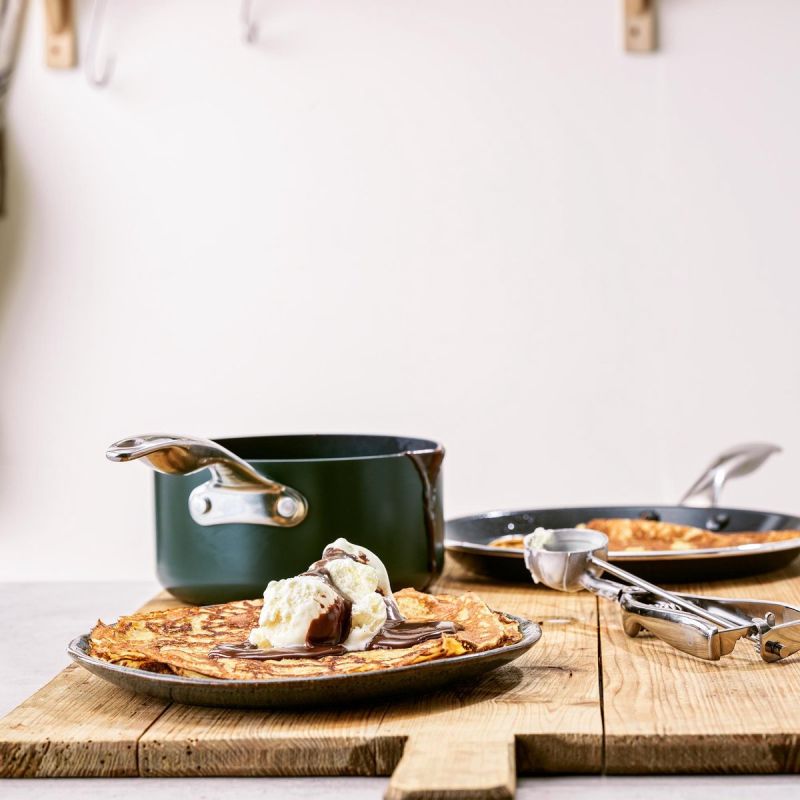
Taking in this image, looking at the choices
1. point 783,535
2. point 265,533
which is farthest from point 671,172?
point 265,533

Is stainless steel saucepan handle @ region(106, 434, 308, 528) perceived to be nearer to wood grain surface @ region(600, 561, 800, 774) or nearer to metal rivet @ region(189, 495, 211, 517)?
metal rivet @ region(189, 495, 211, 517)

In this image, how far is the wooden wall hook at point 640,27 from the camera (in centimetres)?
297

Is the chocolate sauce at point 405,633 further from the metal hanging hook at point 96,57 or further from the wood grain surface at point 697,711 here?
the metal hanging hook at point 96,57

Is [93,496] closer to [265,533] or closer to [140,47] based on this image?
[140,47]

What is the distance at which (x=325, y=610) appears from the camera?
0.71 meters

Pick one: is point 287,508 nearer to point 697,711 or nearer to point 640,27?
point 697,711

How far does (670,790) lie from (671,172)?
8.60 ft

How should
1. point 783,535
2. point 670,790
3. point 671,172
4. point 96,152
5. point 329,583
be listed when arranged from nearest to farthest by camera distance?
point 670,790 < point 329,583 < point 783,535 < point 671,172 < point 96,152

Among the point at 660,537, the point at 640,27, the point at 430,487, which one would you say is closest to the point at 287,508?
the point at 430,487

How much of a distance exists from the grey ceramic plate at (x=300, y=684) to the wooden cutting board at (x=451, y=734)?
0.01m

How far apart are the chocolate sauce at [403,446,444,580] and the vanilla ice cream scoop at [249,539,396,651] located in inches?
9.2

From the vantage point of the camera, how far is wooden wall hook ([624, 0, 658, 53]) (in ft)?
9.74

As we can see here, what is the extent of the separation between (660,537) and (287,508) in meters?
0.45

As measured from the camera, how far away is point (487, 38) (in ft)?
9.93
